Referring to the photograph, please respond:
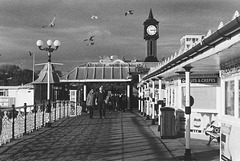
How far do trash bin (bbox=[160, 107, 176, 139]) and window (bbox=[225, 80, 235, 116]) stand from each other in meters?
4.60

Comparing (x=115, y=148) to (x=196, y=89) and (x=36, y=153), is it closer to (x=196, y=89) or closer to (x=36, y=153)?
(x=36, y=153)

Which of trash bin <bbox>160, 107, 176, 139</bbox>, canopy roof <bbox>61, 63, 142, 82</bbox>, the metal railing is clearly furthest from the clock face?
trash bin <bbox>160, 107, 176, 139</bbox>

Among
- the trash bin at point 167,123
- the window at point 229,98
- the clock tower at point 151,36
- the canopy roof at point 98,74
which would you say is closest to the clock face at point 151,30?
the clock tower at point 151,36

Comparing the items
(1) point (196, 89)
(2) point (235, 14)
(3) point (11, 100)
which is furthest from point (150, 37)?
(2) point (235, 14)

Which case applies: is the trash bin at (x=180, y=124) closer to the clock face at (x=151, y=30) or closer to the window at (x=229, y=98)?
the window at (x=229, y=98)

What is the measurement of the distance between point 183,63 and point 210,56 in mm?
2359

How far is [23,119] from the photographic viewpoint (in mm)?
14125

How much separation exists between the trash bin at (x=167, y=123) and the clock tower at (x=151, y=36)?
38.6 meters

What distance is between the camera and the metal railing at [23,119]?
1189 centimetres

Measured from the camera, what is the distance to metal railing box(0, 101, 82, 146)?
11.9 metres

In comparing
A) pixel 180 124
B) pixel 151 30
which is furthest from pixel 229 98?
pixel 151 30

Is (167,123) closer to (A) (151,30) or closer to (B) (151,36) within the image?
(B) (151,36)

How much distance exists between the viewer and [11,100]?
206 ft

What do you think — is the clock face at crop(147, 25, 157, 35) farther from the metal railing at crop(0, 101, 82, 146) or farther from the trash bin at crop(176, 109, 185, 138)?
the trash bin at crop(176, 109, 185, 138)
